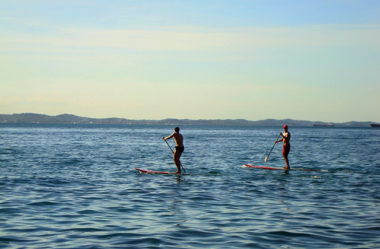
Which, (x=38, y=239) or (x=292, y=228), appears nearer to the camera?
(x=38, y=239)

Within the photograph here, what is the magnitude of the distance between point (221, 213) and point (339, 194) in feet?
18.3

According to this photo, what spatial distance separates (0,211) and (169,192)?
19.0 feet

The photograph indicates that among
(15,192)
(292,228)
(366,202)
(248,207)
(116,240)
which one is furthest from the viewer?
(15,192)

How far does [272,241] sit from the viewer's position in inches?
394

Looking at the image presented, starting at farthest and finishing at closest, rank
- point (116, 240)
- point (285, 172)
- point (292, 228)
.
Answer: point (285, 172)
point (292, 228)
point (116, 240)

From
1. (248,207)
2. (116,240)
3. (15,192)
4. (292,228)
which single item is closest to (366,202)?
(248,207)

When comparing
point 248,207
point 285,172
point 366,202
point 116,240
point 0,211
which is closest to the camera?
point 116,240

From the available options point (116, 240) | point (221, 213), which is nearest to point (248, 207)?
point (221, 213)

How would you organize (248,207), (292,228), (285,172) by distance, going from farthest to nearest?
1. (285,172)
2. (248,207)
3. (292,228)

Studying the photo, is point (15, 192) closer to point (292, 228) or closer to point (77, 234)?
point (77, 234)

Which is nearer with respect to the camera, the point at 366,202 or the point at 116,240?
the point at 116,240

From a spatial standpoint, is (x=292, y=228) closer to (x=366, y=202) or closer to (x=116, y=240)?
(x=116, y=240)

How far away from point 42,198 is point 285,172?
1306cm

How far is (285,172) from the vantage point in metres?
24.5
